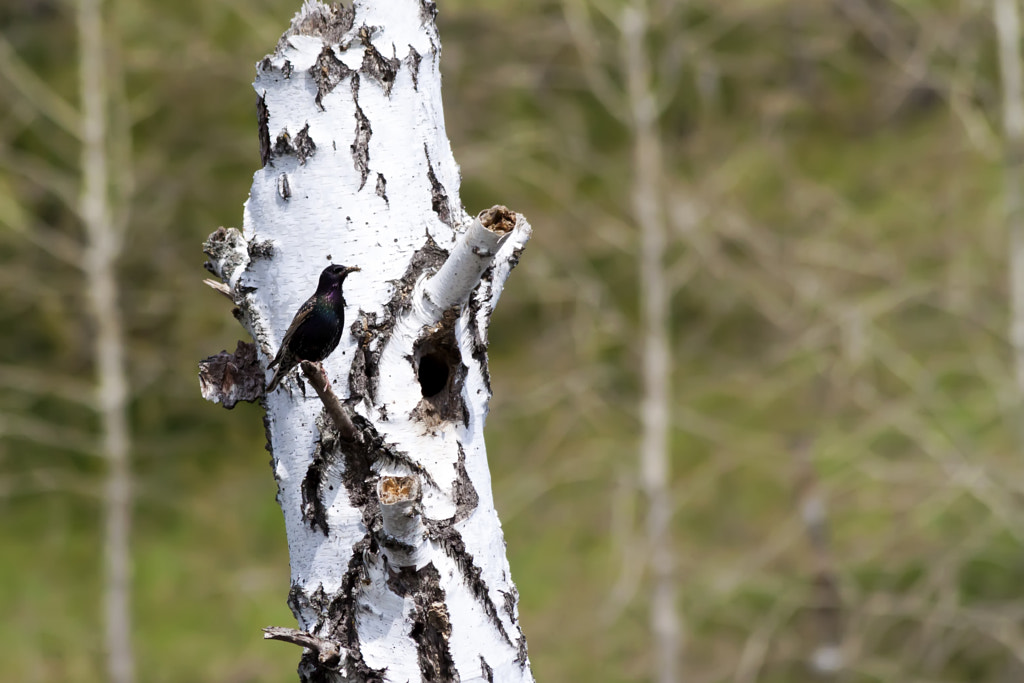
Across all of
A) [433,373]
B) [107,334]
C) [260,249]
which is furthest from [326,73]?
[107,334]

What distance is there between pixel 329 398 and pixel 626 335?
228 inches

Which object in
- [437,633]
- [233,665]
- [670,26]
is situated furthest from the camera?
[233,665]

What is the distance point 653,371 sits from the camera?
7086mm

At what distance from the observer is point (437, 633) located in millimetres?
1814

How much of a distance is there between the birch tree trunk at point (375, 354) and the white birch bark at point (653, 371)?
17.0ft

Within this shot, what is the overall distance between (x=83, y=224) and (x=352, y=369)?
6.83 m

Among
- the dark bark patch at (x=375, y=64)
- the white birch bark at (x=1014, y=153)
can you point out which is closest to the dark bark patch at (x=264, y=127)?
the dark bark patch at (x=375, y=64)

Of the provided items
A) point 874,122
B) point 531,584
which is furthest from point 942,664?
point 874,122

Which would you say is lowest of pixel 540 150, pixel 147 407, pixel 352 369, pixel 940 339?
pixel 352 369

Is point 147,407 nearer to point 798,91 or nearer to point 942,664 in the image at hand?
point 798,91

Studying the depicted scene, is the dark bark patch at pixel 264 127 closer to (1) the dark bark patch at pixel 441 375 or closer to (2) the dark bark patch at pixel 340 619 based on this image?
(1) the dark bark patch at pixel 441 375

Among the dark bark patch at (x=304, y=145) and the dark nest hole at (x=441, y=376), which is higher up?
the dark bark patch at (x=304, y=145)

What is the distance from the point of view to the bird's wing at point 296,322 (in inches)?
72.5

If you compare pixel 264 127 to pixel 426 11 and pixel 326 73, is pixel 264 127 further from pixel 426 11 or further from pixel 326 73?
pixel 426 11
